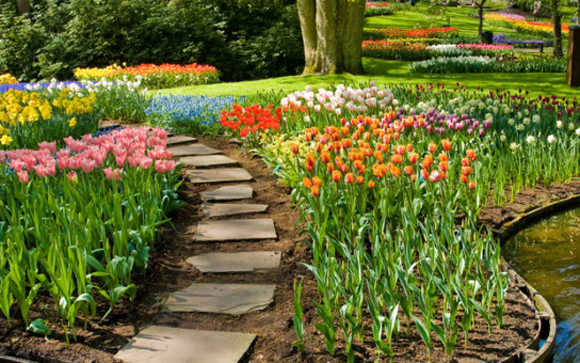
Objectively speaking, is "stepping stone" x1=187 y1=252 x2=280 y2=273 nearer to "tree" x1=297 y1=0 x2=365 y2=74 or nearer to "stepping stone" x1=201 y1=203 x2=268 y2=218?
"stepping stone" x1=201 y1=203 x2=268 y2=218

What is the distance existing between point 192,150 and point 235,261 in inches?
130

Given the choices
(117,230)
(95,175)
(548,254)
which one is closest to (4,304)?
Answer: (117,230)

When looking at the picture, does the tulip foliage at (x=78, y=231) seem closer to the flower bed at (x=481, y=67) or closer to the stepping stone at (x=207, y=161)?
the stepping stone at (x=207, y=161)

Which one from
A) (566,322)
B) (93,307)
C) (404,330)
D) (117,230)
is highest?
(117,230)

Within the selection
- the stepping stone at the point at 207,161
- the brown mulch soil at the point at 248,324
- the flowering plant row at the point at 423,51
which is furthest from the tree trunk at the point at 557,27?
the brown mulch soil at the point at 248,324

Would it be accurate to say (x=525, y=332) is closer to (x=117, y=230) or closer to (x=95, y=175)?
(x=117, y=230)

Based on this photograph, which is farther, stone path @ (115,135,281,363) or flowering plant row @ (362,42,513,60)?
flowering plant row @ (362,42,513,60)

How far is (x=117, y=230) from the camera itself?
12.5 feet

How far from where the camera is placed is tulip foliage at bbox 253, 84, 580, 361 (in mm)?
3027

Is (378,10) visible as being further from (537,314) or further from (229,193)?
(537,314)

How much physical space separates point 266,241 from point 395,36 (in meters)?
21.6

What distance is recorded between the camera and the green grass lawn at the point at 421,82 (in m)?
11.2

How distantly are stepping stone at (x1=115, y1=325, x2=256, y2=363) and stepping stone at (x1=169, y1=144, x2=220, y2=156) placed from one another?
3913mm

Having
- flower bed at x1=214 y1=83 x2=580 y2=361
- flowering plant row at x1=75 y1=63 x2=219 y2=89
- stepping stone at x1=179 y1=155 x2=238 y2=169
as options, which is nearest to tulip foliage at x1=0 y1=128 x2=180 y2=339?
flower bed at x1=214 y1=83 x2=580 y2=361
